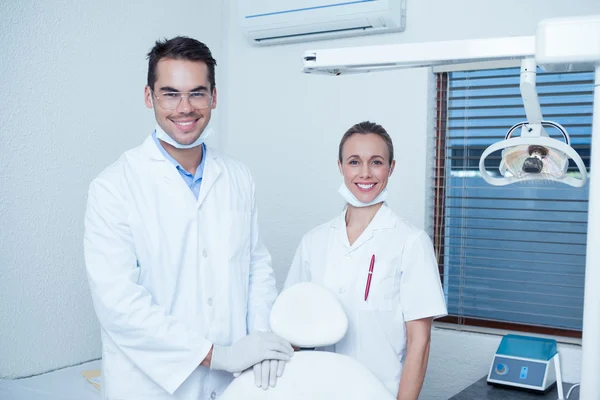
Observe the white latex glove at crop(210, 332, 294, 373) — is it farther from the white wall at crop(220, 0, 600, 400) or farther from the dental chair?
the white wall at crop(220, 0, 600, 400)

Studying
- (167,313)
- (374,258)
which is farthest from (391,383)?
(167,313)

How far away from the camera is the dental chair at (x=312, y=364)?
1258mm

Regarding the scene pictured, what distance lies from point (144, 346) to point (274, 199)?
133cm

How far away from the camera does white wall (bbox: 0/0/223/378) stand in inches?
75.3

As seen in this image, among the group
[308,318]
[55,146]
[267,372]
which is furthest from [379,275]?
[55,146]

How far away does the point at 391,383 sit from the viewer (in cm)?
156

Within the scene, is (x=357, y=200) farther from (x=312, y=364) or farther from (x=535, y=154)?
(x=535, y=154)

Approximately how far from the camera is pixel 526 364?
1.93 m

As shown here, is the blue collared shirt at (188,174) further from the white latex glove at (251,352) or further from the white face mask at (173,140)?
the white latex glove at (251,352)

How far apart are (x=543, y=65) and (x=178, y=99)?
3.12 ft

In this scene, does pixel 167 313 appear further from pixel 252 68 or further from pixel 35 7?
pixel 252 68

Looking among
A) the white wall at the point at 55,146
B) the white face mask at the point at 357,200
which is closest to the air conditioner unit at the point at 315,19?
the white wall at the point at 55,146

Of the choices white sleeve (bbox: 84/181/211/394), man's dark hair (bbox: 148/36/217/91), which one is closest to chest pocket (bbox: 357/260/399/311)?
white sleeve (bbox: 84/181/211/394)

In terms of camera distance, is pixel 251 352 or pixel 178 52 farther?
pixel 178 52
